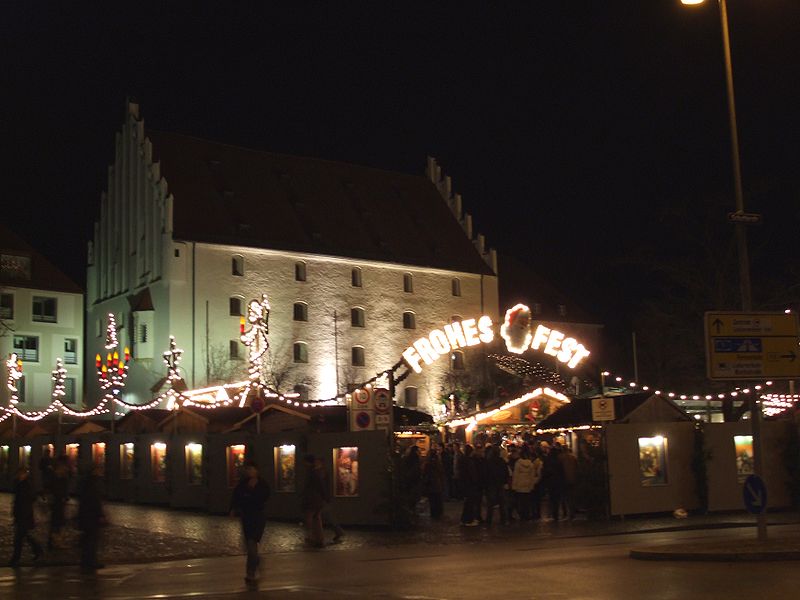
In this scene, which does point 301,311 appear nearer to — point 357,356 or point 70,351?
point 357,356

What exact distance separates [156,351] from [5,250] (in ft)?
57.6


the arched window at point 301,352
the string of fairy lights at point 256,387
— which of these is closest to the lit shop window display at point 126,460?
the string of fairy lights at point 256,387

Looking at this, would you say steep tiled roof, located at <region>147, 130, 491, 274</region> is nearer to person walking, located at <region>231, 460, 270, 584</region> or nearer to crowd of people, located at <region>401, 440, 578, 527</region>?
crowd of people, located at <region>401, 440, 578, 527</region>

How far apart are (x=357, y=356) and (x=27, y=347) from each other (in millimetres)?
21620

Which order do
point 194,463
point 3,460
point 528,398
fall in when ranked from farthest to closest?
1. point 3,460
2. point 528,398
3. point 194,463

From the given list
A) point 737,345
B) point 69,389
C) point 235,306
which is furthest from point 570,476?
point 69,389

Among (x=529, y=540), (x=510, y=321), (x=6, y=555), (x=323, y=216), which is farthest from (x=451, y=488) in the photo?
(x=323, y=216)

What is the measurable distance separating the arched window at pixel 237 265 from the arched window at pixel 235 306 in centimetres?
153

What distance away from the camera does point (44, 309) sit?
75.8 metres

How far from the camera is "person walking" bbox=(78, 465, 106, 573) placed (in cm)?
1791

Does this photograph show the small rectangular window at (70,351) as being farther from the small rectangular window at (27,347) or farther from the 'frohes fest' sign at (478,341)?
the 'frohes fest' sign at (478,341)

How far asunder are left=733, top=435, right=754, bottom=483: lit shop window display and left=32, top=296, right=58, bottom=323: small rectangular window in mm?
56605

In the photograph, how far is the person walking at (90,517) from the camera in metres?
17.9

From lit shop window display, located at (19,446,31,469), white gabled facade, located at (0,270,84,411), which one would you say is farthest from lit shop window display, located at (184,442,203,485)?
white gabled facade, located at (0,270,84,411)
